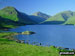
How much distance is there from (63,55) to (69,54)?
2647 mm

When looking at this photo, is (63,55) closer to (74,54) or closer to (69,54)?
(69,54)

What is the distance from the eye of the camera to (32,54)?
184 ft

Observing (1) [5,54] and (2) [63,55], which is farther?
(1) [5,54]

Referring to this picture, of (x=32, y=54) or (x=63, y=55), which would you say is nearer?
(x=63, y=55)

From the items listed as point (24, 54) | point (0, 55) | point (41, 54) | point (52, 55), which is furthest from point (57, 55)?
point (0, 55)

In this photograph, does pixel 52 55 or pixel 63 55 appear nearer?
pixel 63 55

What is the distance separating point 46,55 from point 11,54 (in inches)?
503

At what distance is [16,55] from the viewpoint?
180 ft

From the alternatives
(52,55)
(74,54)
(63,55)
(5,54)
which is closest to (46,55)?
(52,55)

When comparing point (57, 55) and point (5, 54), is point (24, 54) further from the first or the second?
point (57, 55)

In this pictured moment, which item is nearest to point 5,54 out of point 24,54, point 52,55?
point 24,54

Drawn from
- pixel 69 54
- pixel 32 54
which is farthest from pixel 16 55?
pixel 69 54

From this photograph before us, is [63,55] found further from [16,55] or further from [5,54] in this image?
[5,54]

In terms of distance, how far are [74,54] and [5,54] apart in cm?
2519
